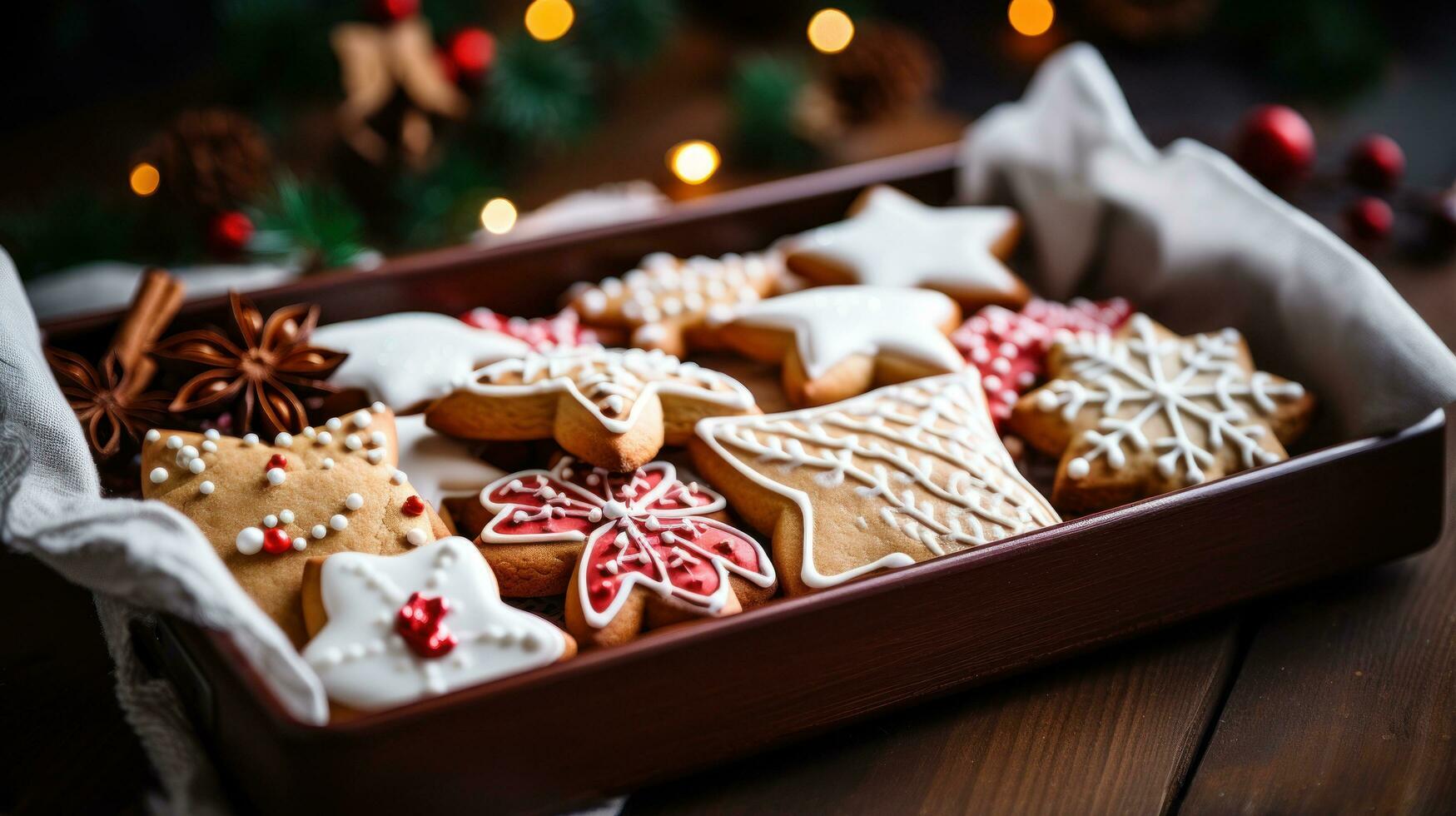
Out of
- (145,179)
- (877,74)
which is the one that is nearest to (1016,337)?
(877,74)

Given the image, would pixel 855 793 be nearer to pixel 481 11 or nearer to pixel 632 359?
pixel 632 359

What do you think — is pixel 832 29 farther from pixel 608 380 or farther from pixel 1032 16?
pixel 608 380

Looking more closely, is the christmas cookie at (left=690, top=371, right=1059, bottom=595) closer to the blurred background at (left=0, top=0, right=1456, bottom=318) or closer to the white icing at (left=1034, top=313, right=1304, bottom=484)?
the white icing at (left=1034, top=313, right=1304, bottom=484)

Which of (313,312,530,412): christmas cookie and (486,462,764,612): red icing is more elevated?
(313,312,530,412): christmas cookie

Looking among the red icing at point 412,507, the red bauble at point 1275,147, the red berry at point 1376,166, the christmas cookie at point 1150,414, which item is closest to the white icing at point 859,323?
the christmas cookie at point 1150,414

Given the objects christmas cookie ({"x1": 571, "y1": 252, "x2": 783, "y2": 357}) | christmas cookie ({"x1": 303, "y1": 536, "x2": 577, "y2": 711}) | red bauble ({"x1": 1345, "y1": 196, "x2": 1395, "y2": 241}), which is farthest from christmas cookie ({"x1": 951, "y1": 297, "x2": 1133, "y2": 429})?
christmas cookie ({"x1": 303, "y1": 536, "x2": 577, "y2": 711})
